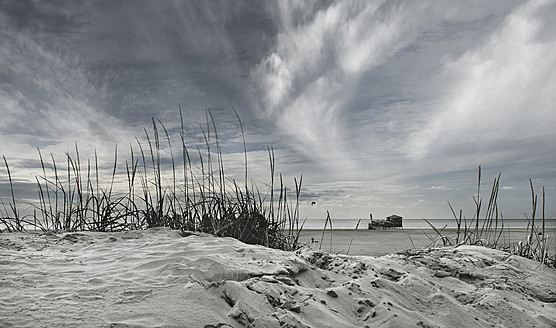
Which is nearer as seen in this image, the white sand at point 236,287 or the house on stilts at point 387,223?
the white sand at point 236,287

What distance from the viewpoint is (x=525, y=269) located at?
11.6 feet

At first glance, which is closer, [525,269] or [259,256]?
[259,256]

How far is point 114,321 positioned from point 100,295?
30 centimetres

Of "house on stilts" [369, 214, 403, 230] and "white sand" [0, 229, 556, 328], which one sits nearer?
"white sand" [0, 229, 556, 328]

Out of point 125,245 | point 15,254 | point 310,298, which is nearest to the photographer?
point 310,298

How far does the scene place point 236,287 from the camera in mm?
1901

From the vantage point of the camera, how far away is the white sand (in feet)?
5.60

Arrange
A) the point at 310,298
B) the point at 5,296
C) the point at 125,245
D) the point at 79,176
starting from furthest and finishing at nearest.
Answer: the point at 79,176
the point at 125,245
the point at 310,298
the point at 5,296

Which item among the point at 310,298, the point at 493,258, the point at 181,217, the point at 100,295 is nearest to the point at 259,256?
the point at 310,298

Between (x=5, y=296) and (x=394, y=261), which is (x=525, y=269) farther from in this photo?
(x=5, y=296)

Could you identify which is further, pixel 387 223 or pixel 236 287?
pixel 387 223

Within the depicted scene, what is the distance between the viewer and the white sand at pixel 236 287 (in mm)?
1707

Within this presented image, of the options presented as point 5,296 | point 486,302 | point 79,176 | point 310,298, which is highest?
point 79,176

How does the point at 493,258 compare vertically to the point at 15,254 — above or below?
below
